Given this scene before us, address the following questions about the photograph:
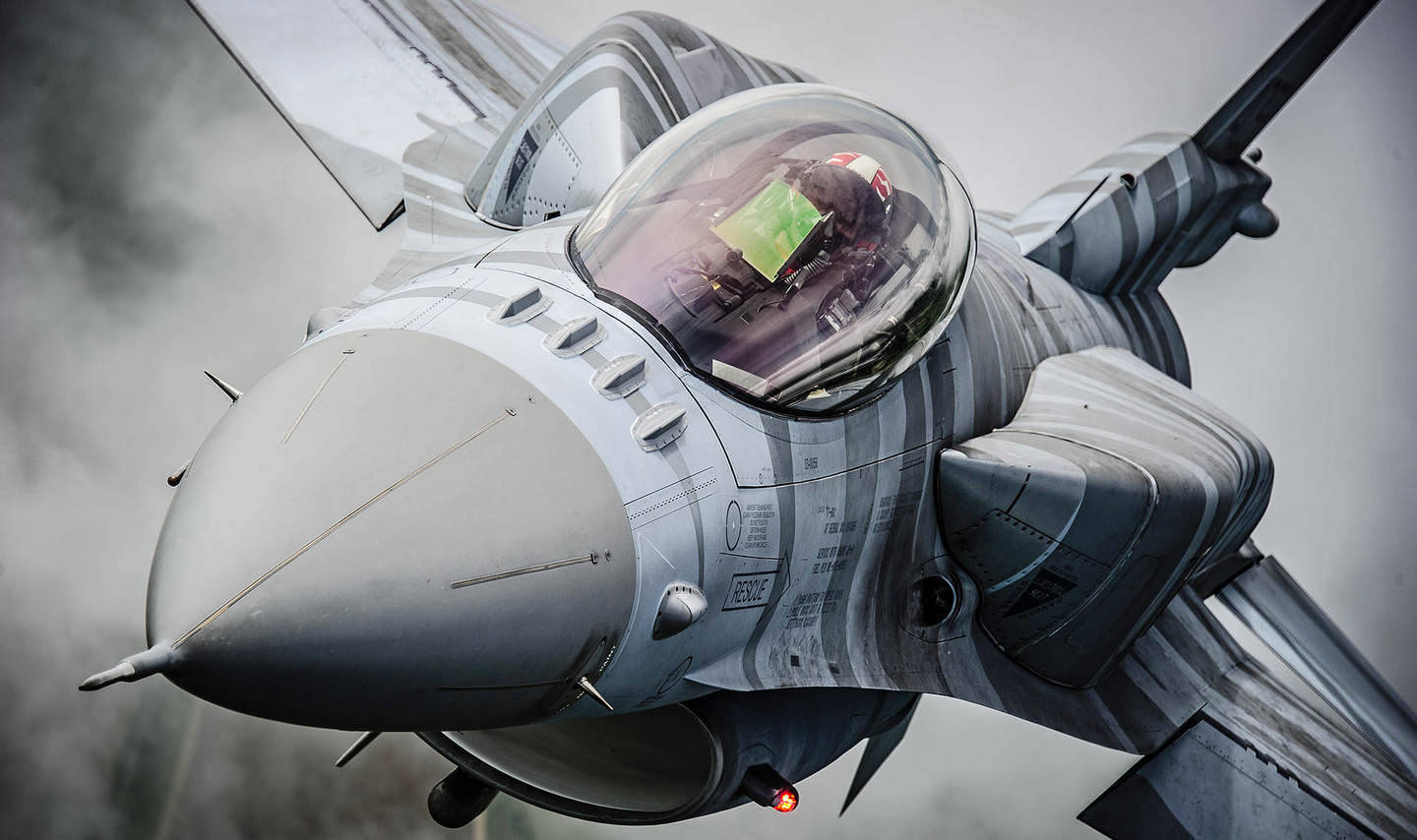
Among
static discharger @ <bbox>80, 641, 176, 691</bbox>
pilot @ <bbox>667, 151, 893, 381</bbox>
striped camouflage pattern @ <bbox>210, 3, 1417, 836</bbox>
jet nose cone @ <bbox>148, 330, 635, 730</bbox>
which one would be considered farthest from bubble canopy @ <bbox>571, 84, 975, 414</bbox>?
static discharger @ <bbox>80, 641, 176, 691</bbox>

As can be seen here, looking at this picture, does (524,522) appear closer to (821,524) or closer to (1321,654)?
(821,524)

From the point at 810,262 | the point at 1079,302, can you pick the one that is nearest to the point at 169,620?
the point at 810,262

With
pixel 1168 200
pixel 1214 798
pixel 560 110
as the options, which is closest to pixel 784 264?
pixel 560 110

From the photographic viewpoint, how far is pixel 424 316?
105 inches

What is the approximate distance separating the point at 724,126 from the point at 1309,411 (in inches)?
299

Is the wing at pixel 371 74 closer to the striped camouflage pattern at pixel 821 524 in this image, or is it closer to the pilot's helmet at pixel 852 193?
the striped camouflage pattern at pixel 821 524

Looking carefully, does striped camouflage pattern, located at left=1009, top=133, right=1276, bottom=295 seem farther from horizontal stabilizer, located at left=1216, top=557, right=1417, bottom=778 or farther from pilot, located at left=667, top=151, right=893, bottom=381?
pilot, located at left=667, top=151, right=893, bottom=381

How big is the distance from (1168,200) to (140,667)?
19.5ft

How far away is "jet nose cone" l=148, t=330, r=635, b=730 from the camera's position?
1940mm

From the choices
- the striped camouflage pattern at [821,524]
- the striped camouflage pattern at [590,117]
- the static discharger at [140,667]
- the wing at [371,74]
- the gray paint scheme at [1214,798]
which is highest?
the wing at [371,74]

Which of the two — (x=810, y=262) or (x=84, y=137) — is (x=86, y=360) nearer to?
(x=84, y=137)

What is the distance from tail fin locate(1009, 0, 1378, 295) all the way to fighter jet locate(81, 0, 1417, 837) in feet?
0.18

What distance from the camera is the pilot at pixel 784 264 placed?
2.95m

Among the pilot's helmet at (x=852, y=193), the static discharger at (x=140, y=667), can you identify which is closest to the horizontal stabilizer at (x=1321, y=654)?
the pilot's helmet at (x=852, y=193)
